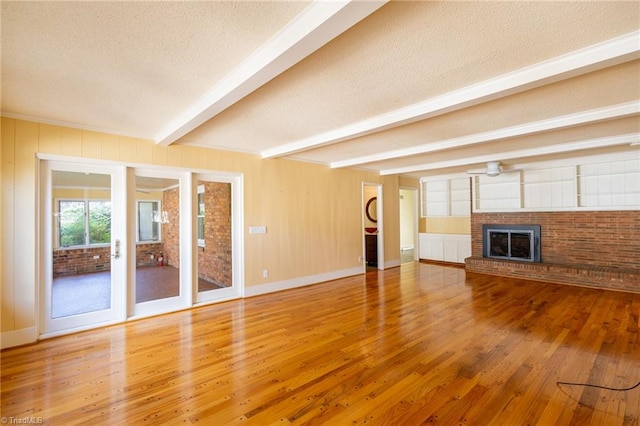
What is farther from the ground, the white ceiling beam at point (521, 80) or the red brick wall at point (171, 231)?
the white ceiling beam at point (521, 80)

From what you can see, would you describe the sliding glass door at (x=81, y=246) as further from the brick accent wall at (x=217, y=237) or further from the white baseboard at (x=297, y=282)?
the white baseboard at (x=297, y=282)

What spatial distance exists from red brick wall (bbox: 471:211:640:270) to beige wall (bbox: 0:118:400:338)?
318cm

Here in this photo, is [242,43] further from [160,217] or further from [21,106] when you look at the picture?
[160,217]

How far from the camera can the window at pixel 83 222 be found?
3512 millimetres

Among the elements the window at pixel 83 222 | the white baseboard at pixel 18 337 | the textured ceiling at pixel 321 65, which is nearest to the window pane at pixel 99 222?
the window at pixel 83 222

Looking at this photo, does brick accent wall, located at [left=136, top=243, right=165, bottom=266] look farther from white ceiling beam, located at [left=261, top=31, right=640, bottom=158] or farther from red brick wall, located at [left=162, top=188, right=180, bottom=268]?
white ceiling beam, located at [left=261, top=31, right=640, bottom=158]

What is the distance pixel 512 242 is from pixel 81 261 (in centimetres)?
799

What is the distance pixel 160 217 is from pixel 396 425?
395 centimetres

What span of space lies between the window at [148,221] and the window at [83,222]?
0.37 m

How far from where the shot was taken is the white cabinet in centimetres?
782

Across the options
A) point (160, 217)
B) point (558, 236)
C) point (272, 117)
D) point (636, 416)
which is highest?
point (272, 117)

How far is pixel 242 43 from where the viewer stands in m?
1.90

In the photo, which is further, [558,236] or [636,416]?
[558,236]

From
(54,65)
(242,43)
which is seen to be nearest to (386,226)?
(242,43)
